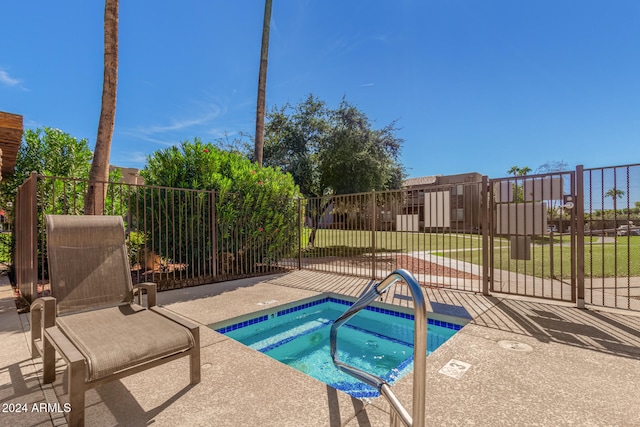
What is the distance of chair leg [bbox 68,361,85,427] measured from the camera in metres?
1.88

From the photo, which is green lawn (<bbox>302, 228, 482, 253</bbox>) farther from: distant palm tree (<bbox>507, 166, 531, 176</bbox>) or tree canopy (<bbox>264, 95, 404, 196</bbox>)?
distant palm tree (<bbox>507, 166, 531, 176</bbox>)

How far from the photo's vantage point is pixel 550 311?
476cm

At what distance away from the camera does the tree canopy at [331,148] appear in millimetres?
14352

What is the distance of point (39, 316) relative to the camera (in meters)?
3.02

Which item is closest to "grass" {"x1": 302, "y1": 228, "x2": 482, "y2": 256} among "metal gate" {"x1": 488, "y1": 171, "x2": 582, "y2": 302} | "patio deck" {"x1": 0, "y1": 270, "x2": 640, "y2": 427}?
"metal gate" {"x1": 488, "y1": 171, "x2": 582, "y2": 302}

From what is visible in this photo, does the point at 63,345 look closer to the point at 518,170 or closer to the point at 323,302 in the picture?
the point at 323,302

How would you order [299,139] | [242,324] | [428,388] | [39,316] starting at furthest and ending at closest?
[299,139]
[242,324]
[39,316]
[428,388]

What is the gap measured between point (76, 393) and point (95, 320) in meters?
1.04

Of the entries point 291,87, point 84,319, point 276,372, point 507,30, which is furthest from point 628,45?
point 84,319

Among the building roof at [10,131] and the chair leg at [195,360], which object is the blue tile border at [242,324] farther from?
the building roof at [10,131]

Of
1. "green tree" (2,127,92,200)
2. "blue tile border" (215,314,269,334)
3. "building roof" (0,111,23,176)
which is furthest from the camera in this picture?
"green tree" (2,127,92,200)

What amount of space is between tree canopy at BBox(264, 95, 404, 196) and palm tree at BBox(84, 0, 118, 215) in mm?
8671

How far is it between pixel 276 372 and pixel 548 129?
36854 mm

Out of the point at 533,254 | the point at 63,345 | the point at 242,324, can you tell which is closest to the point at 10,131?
the point at 63,345
